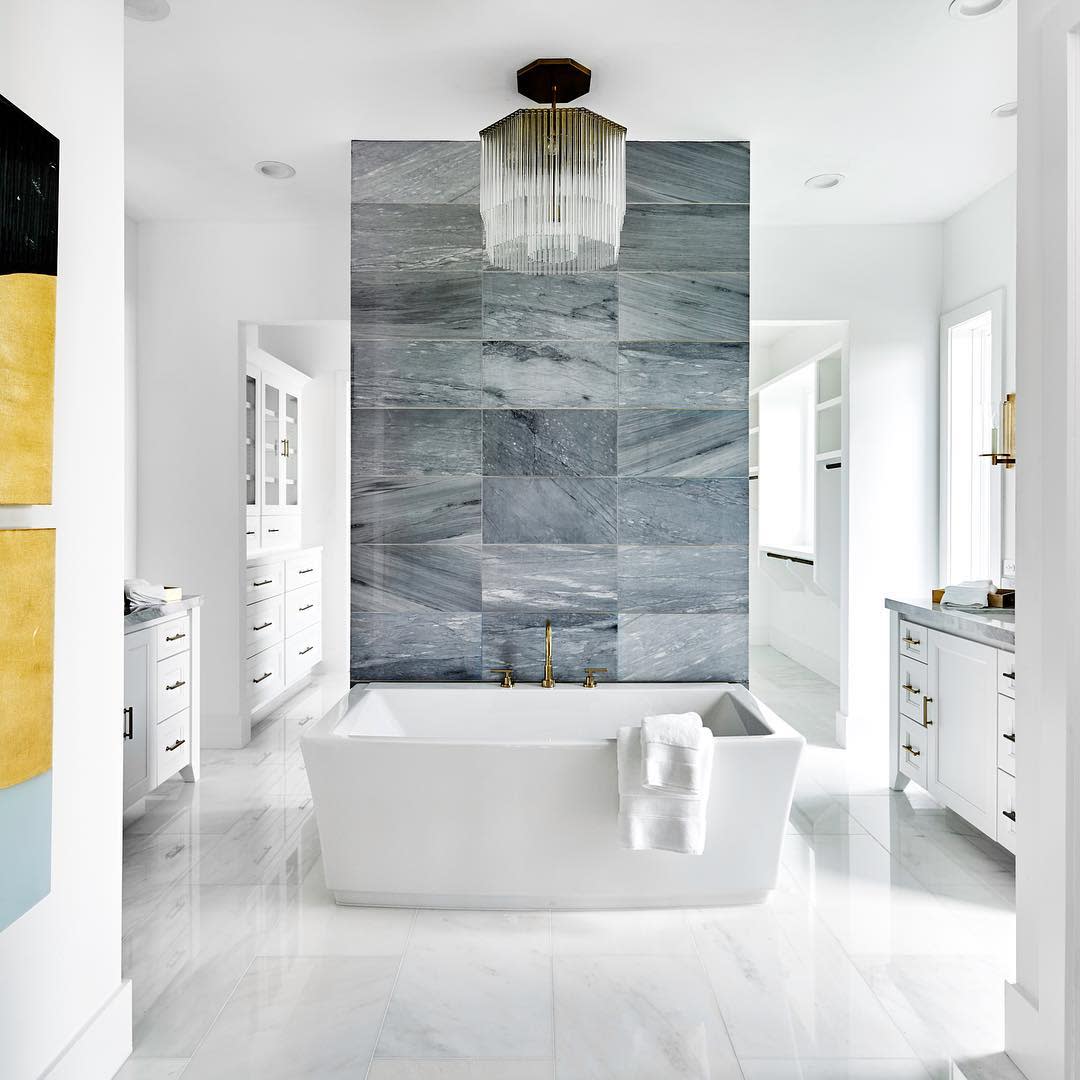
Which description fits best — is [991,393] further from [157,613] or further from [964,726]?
[157,613]

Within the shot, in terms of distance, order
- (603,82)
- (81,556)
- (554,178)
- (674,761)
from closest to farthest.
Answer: (81,556) < (674,761) < (554,178) < (603,82)

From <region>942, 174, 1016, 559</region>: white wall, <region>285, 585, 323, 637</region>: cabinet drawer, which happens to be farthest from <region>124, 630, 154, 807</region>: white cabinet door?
<region>942, 174, 1016, 559</region>: white wall

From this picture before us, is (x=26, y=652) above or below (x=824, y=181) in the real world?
below

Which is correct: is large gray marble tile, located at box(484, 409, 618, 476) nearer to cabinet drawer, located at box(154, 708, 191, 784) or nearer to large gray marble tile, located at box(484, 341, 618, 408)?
large gray marble tile, located at box(484, 341, 618, 408)

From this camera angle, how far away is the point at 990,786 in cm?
300

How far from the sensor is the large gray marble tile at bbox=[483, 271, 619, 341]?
139 inches

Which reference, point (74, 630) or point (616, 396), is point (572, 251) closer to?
point (616, 396)

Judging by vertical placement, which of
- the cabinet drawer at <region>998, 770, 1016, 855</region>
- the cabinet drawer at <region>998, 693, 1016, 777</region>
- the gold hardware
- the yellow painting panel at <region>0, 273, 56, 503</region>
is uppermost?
the yellow painting panel at <region>0, 273, 56, 503</region>

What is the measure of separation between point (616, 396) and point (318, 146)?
1.59 metres

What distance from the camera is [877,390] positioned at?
14.8 ft

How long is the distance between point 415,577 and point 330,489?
3314 millimetres

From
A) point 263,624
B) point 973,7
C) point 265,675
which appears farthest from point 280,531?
point 973,7

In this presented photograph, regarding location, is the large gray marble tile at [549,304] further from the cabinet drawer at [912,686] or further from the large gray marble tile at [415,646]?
the cabinet drawer at [912,686]

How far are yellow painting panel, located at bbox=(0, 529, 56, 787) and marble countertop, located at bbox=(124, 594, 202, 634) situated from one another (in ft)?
5.70
